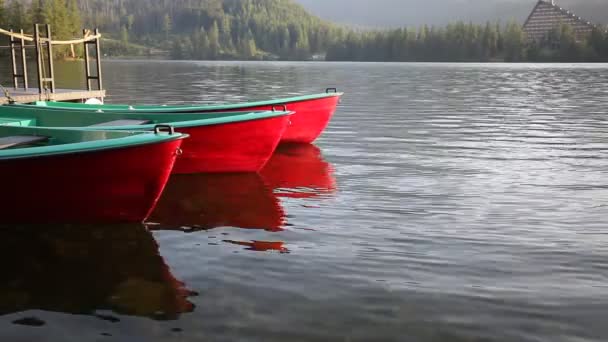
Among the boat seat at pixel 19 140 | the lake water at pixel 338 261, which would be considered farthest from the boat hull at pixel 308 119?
the boat seat at pixel 19 140

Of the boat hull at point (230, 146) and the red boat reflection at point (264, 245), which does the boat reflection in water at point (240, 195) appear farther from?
the red boat reflection at point (264, 245)

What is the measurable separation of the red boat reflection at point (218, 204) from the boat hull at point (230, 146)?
0.68 feet

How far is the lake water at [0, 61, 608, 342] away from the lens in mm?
5660

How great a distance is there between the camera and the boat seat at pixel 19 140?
980cm

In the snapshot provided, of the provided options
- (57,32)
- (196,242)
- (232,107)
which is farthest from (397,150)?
(57,32)

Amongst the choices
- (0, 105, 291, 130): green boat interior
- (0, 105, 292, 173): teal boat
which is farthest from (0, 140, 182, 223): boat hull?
(0, 105, 291, 130): green boat interior

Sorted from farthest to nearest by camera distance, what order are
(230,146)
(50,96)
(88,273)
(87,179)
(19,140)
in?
(50,96)
(230,146)
(19,140)
(87,179)
(88,273)

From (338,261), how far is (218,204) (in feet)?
11.5

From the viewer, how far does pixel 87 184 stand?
8.34 metres

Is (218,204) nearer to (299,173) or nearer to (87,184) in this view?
(87,184)

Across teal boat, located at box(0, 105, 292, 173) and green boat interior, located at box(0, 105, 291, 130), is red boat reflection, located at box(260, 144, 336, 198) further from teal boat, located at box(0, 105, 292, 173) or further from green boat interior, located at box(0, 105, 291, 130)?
green boat interior, located at box(0, 105, 291, 130)

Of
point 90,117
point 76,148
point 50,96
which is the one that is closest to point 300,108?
point 90,117

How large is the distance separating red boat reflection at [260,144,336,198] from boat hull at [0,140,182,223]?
3024 mm

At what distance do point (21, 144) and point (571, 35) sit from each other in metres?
145
